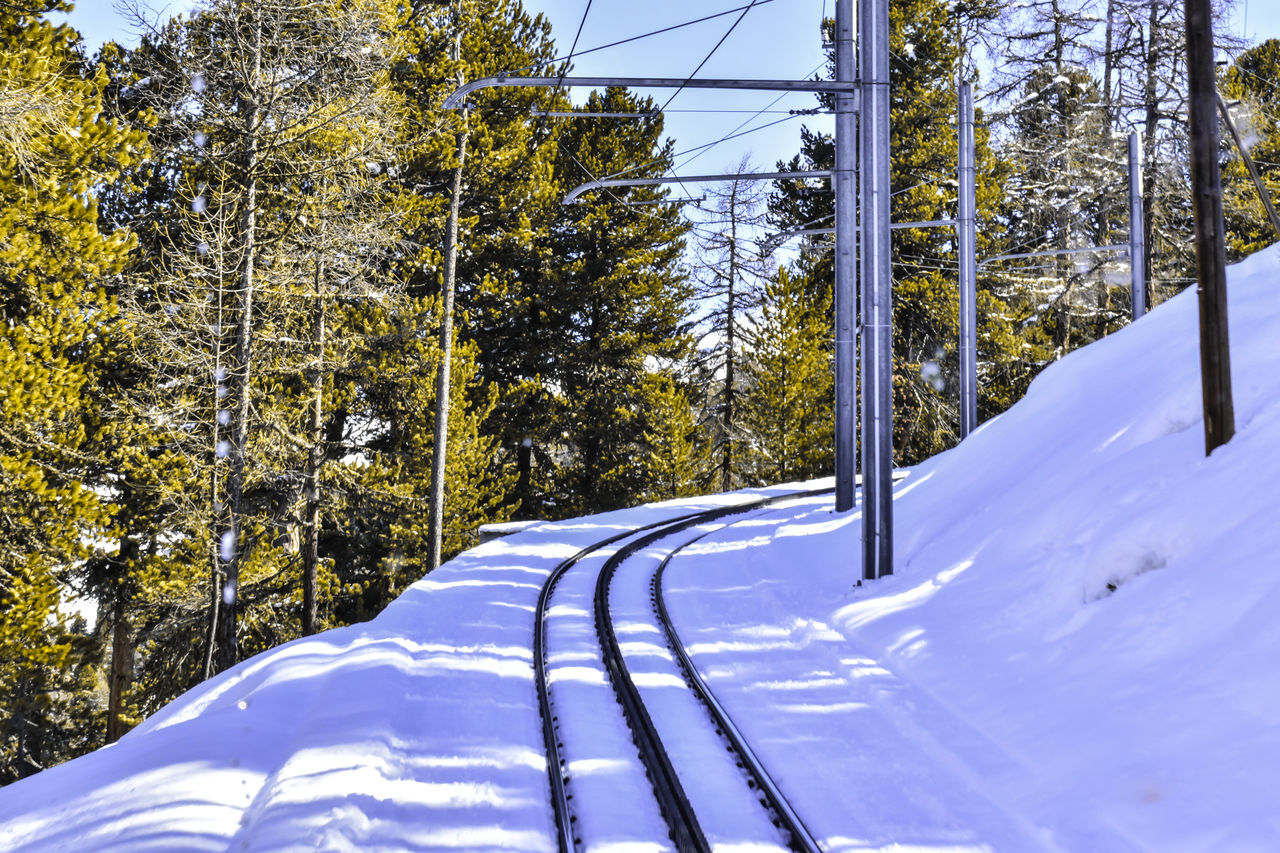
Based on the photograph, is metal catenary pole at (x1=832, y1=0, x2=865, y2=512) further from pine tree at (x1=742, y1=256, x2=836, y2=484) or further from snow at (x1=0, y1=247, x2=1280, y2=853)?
pine tree at (x1=742, y1=256, x2=836, y2=484)

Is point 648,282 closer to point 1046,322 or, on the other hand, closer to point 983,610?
point 1046,322

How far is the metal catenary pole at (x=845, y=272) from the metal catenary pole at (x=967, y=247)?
2708mm

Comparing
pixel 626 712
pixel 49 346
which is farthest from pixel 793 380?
pixel 626 712

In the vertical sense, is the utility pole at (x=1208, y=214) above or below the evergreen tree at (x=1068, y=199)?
below

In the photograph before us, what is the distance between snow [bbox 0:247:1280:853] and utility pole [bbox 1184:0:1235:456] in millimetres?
489

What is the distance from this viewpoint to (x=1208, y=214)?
263 inches

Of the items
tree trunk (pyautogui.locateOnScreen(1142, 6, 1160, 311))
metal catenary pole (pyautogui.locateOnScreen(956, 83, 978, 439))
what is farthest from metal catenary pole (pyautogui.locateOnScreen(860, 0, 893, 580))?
tree trunk (pyautogui.locateOnScreen(1142, 6, 1160, 311))

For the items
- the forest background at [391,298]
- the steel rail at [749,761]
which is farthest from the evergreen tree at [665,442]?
the steel rail at [749,761]

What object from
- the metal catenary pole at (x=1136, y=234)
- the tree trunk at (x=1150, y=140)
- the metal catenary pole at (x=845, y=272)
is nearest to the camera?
the metal catenary pole at (x=845, y=272)

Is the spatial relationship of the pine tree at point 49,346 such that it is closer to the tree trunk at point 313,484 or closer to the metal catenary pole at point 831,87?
the tree trunk at point 313,484

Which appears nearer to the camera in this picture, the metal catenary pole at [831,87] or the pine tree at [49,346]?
the metal catenary pole at [831,87]

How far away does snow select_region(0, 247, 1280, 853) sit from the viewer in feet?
15.1

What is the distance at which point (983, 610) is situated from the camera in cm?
747

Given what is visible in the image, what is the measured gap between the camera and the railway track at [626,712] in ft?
15.8
